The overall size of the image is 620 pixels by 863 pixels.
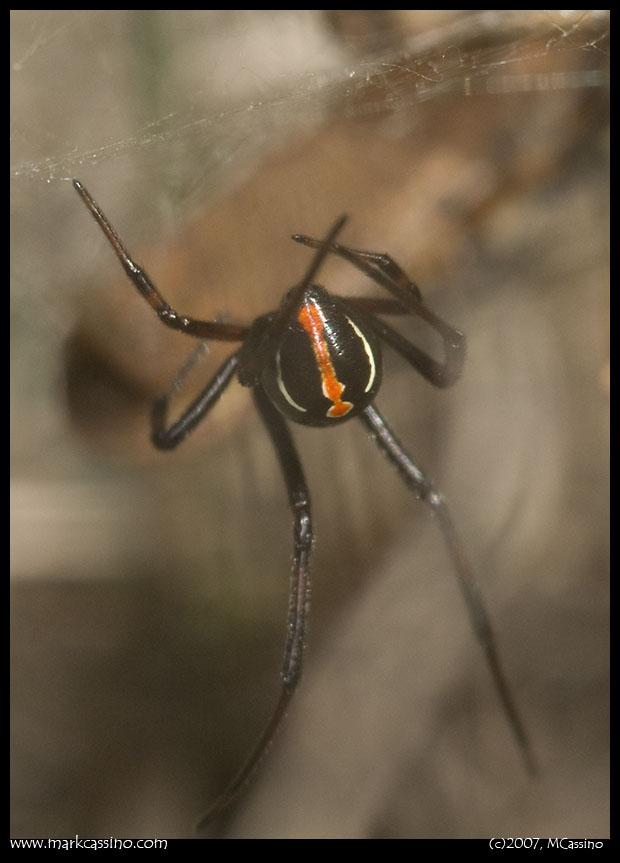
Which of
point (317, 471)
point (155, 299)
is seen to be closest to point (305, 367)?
point (155, 299)

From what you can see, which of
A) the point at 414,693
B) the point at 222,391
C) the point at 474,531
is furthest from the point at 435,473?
the point at 222,391

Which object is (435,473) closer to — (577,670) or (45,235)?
(577,670)

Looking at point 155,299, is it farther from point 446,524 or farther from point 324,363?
point 446,524

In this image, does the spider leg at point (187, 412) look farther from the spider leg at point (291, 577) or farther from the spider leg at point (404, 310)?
the spider leg at point (404, 310)

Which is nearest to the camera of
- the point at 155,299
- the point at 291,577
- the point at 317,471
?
the point at 155,299

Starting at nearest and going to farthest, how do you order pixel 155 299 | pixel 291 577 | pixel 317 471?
pixel 155 299
pixel 291 577
pixel 317 471

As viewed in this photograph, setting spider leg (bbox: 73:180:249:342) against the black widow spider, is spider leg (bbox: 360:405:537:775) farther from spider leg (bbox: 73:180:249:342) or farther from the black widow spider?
spider leg (bbox: 73:180:249:342)
